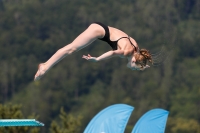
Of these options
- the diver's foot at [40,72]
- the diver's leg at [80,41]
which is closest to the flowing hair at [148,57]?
the diver's leg at [80,41]

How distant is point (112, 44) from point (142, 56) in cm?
61

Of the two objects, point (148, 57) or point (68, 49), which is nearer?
point (68, 49)

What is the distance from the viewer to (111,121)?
71.6ft

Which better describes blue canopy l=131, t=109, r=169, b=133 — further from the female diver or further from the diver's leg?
the diver's leg

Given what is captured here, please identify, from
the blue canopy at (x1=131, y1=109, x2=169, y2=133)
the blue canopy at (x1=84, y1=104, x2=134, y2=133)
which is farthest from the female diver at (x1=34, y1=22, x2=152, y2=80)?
the blue canopy at (x1=131, y1=109, x2=169, y2=133)

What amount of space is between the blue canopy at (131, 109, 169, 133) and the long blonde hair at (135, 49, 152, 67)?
6.06 m

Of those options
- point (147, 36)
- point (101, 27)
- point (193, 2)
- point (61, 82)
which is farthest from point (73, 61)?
point (101, 27)

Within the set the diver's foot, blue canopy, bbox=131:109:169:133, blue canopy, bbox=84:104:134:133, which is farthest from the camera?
blue canopy, bbox=131:109:169:133

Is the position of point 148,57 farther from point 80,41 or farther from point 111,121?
point 111,121

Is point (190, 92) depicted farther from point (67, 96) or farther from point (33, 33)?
point (33, 33)

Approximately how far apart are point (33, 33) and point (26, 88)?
15515mm

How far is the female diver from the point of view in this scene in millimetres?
15820

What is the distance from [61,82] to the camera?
11556 centimetres

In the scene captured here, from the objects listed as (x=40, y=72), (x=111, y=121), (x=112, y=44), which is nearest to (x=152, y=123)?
(x=111, y=121)
